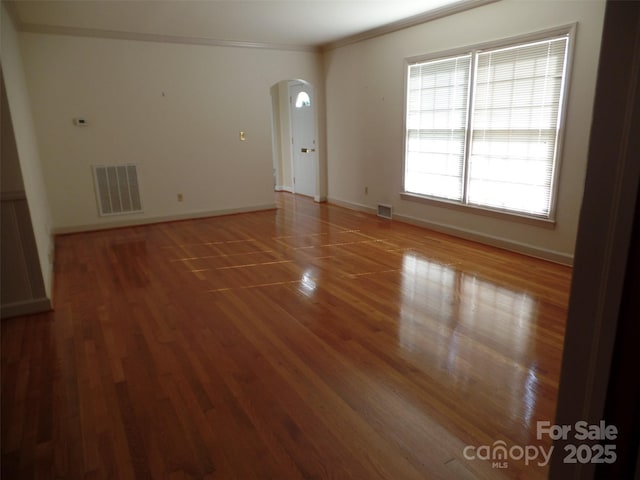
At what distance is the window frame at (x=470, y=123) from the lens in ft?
12.3

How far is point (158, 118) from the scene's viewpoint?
608cm

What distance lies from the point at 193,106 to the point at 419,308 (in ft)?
15.9

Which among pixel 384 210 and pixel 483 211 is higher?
pixel 483 211

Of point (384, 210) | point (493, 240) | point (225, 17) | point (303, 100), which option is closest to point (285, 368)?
point (493, 240)

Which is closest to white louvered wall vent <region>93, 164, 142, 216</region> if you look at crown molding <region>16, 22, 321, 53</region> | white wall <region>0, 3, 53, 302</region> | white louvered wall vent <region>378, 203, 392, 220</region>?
white wall <region>0, 3, 53, 302</region>

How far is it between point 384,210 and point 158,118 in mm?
3655

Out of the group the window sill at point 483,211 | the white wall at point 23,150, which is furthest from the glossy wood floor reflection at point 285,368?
the window sill at point 483,211

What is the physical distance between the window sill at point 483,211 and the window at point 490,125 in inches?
1.7

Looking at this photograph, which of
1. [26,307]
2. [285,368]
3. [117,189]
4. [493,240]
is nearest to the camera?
[285,368]

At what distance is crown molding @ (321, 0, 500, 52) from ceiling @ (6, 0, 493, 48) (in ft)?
0.04

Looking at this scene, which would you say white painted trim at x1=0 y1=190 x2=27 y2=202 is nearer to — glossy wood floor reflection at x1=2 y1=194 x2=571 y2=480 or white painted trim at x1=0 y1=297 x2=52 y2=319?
white painted trim at x1=0 y1=297 x2=52 y2=319

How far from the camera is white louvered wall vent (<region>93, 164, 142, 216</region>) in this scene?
19.2ft

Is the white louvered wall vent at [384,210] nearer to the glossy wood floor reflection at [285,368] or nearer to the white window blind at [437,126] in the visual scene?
the white window blind at [437,126]

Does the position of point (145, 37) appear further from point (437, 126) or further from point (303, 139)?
point (437, 126)
